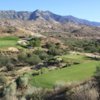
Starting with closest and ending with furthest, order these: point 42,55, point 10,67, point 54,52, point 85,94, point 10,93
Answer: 1. point 85,94
2. point 10,93
3. point 10,67
4. point 42,55
5. point 54,52

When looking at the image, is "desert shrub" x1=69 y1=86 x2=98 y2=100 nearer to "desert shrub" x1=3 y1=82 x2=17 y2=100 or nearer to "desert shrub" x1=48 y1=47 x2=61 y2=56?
"desert shrub" x1=3 y1=82 x2=17 y2=100

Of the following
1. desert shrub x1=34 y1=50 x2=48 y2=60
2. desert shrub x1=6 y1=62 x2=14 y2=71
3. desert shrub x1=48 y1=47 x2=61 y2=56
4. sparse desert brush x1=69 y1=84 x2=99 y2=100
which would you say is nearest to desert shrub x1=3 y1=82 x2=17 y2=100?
sparse desert brush x1=69 y1=84 x2=99 y2=100

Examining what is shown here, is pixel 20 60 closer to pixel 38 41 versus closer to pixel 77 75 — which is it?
pixel 38 41

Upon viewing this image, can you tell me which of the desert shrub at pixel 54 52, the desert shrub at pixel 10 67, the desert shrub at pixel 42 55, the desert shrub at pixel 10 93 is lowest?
the desert shrub at pixel 54 52

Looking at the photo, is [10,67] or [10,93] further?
[10,67]

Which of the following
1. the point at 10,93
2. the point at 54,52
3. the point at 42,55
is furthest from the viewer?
the point at 54,52

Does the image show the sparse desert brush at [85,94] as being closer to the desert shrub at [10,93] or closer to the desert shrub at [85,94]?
the desert shrub at [85,94]

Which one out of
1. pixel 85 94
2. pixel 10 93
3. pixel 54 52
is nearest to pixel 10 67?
pixel 54 52

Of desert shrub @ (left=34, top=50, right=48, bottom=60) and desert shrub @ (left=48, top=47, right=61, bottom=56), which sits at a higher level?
desert shrub @ (left=34, top=50, right=48, bottom=60)

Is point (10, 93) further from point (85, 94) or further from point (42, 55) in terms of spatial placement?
point (42, 55)

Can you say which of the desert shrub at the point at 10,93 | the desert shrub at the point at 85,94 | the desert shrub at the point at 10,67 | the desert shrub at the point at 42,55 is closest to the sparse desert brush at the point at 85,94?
the desert shrub at the point at 85,94

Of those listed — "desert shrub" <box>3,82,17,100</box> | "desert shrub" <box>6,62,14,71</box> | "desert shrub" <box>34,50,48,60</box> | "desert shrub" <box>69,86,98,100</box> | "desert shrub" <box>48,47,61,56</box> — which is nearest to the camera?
"desert shrub" <box>69,86,98,100</box>

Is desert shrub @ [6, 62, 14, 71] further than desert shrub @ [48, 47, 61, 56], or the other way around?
desert shrub @ [48, 47, 61, 56]
